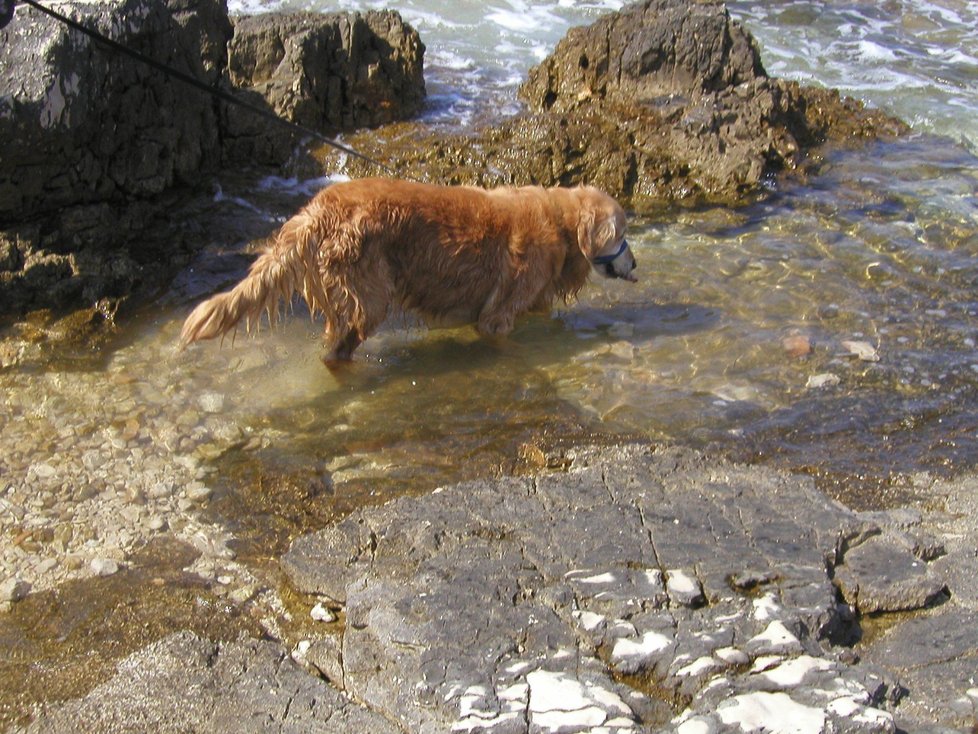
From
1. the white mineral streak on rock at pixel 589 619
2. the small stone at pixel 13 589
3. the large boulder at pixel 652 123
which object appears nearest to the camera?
the white mineral streak on rock at pixel 589 619

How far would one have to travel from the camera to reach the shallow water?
453 centimetres

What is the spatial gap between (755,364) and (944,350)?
118 cm

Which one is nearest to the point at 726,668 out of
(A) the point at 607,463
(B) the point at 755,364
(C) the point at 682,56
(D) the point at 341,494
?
(A) the point at 607,463

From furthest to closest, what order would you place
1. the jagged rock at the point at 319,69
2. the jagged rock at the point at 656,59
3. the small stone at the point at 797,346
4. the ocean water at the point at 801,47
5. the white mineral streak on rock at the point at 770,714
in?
the ocean water at the point at 801,47, the jagged rock at the point at 656,59, the jagged rock at the point at 319,69, the small stone at the point at 797,346, the white mineral streak on rock at the point at 770,714

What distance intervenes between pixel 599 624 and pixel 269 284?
267 centimetres

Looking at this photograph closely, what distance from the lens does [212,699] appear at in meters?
3.13

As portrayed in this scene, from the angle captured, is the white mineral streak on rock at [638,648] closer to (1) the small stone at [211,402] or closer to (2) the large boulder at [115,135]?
(1) the small stone at [211,402]

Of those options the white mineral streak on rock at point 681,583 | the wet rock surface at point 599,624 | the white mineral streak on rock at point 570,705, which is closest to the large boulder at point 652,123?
the wet rock surface at point 599,624

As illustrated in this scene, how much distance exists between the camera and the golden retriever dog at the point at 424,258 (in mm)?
5125

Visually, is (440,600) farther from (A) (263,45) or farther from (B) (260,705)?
(A) (263,45)

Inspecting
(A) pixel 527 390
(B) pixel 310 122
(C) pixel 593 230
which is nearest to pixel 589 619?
(A) pixel 527 390

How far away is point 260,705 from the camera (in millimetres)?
3100

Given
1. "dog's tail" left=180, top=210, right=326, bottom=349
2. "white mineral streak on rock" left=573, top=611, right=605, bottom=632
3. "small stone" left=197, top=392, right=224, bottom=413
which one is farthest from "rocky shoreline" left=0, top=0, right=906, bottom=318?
"white mineral streak on rock" left=573, top=611, right=605, bottom=632

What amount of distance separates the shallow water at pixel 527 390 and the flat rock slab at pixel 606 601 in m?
0.68
